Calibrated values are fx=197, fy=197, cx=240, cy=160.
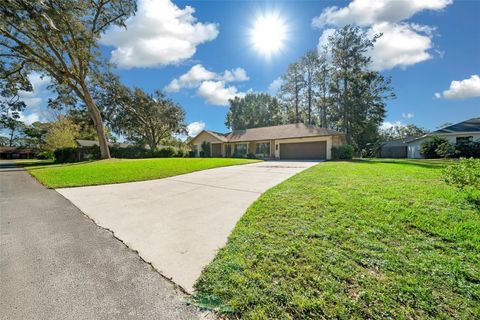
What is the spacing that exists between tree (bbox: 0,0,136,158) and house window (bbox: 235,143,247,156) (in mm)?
15281

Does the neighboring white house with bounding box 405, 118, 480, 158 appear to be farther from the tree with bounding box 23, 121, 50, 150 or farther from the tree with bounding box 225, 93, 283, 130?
the tree with bounding box 23, 121, 50, 150

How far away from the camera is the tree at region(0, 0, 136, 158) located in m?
13.3

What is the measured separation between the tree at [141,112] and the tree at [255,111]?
12737mm

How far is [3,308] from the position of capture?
179 cm

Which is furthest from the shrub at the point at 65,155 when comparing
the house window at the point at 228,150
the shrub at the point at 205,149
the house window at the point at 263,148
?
the house window at the point at 263,148

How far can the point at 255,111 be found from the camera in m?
41.9

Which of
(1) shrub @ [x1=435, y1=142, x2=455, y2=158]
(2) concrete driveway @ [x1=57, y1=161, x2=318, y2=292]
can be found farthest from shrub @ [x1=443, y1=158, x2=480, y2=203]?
(1) shrub @ [x1=435, y1=142, x2=455, y2=158]

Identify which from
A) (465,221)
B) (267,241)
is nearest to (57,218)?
(267,241)

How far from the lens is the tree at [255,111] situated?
40.8 m

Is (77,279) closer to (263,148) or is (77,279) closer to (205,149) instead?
(263,148)

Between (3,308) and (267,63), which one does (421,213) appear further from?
(267,63)

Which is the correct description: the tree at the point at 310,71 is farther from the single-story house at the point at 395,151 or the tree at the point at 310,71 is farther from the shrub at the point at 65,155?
the shrub at the point at 65,155

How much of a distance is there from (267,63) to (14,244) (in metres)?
17.7

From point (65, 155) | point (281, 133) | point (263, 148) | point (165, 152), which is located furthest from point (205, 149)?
point (65, 155)
